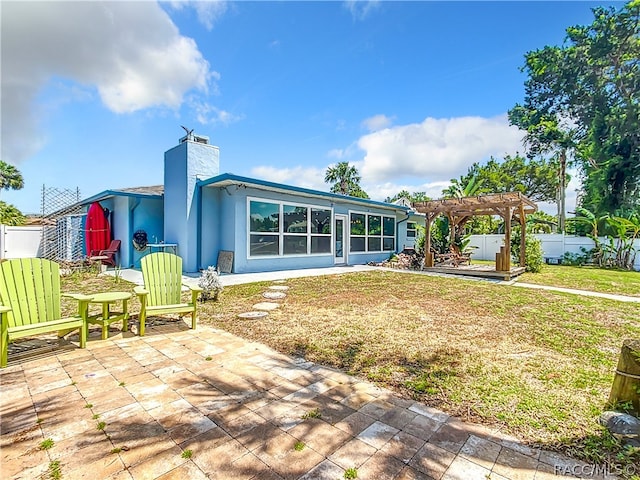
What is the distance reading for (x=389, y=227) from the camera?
669 inches

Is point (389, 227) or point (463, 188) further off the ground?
point (463, 188)

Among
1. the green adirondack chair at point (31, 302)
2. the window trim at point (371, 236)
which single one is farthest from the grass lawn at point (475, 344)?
the window trim at point (371, 236)

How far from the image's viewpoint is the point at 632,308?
252 inches

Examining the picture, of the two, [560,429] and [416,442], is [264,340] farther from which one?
[560,429]

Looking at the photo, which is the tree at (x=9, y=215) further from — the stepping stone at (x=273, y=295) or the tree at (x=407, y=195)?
the tree at (x=407, y=195)

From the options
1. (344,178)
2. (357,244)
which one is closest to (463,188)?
(357,244)

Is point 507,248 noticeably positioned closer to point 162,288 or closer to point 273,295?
point 273,295


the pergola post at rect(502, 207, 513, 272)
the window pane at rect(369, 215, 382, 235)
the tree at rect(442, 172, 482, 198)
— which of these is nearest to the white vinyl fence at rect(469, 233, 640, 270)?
the tree at rect(442, 172, 482, 198)

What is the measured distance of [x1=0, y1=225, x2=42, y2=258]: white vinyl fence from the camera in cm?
1335

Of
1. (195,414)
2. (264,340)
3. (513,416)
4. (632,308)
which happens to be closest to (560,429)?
(513,416)

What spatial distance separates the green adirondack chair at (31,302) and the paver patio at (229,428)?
379 millimetres

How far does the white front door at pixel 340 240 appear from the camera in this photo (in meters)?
14.1

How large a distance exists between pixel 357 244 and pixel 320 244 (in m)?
2.65

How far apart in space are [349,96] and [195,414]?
44.1ft
